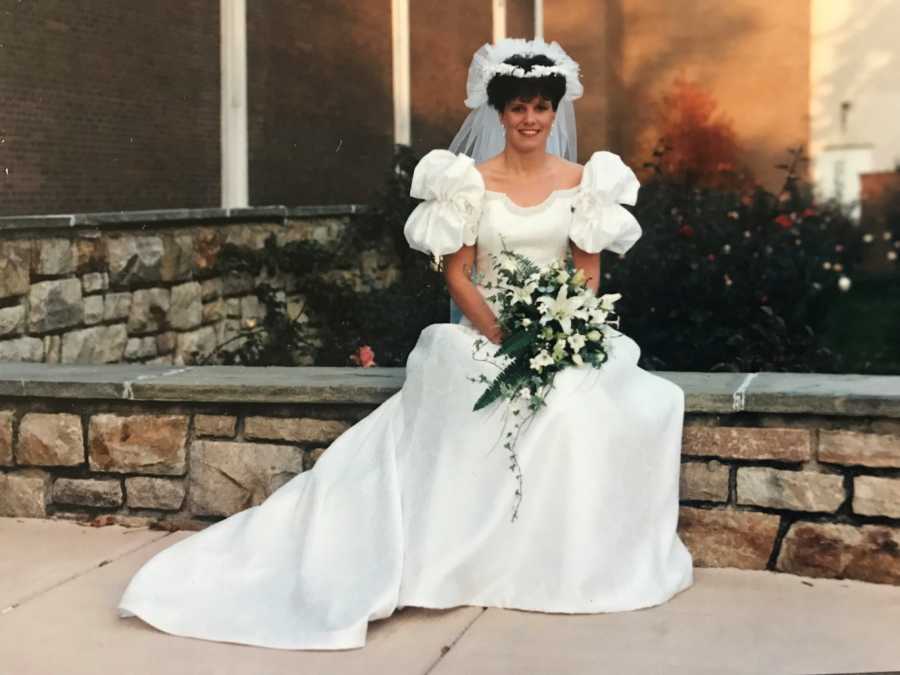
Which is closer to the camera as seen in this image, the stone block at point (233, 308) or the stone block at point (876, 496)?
the stone block at point (876, 496)

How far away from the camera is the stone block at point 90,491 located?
14.8 feet

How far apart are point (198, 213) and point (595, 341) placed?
169 inches

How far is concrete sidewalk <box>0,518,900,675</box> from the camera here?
311 cm

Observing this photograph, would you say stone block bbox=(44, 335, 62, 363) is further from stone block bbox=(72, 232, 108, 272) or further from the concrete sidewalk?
the concrete sidewalk

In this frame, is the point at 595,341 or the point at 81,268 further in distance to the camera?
the point at 81,268

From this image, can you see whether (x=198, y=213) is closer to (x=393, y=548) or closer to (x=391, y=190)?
(x=391, y=190)

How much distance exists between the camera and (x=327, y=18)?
988 cm

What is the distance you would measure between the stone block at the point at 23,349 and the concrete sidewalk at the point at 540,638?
85.6 inches

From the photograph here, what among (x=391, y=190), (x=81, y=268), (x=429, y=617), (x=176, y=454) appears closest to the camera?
(x=429, y=617)

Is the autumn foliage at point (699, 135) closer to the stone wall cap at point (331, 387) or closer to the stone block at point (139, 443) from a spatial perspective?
the stone wall cap at point (331, 387)

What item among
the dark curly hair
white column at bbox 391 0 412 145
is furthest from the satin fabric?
white column at bbox 391 0 412 145

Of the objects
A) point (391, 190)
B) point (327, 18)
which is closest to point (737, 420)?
point (391, 190)

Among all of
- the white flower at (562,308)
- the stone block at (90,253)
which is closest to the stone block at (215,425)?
the white flower at (562,308)

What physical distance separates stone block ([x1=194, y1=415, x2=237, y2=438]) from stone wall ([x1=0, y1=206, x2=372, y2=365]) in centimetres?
178
